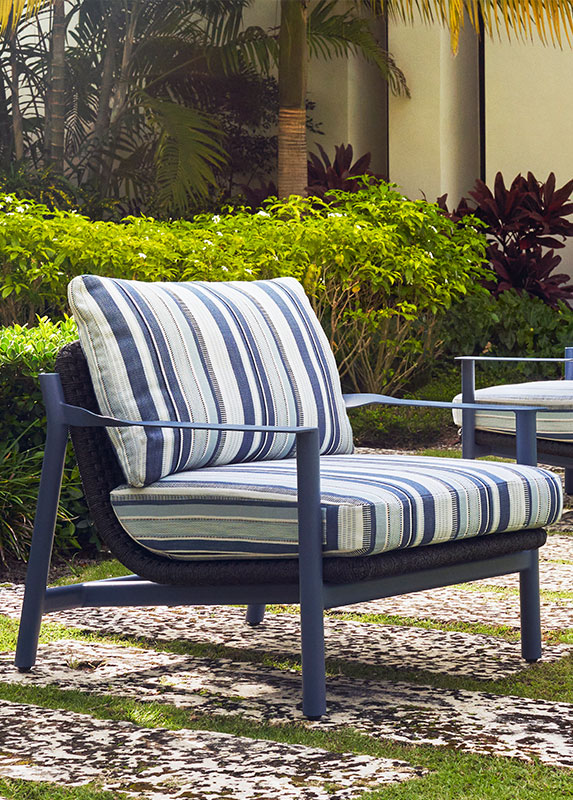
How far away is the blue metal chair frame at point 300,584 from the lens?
9.61 feet

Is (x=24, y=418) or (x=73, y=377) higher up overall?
(x=73, y=377)

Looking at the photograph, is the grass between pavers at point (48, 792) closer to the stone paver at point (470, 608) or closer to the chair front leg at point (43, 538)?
the chair front leg at point (43, 538)

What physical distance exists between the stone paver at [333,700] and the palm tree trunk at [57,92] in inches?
370

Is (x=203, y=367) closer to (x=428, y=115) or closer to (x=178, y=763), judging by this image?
(x=178, y=763)

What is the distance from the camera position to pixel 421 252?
31.6 feet

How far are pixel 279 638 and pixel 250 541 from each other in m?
0.86

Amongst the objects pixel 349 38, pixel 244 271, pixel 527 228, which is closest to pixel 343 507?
pixel 244 271

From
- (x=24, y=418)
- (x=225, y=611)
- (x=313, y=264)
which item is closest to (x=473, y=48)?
(x=313, y=264)

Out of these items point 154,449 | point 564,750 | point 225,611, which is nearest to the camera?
point 564,750

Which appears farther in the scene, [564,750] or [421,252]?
[421,252]

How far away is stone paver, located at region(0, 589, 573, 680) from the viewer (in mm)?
3517

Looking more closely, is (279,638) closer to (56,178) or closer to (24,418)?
(24,418)

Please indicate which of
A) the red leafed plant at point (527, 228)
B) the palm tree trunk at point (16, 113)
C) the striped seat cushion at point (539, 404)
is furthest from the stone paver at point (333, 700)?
the palm tree trunk at point (16, 113)

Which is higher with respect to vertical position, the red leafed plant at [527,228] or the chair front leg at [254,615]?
the red leafed plant at [527,228]
